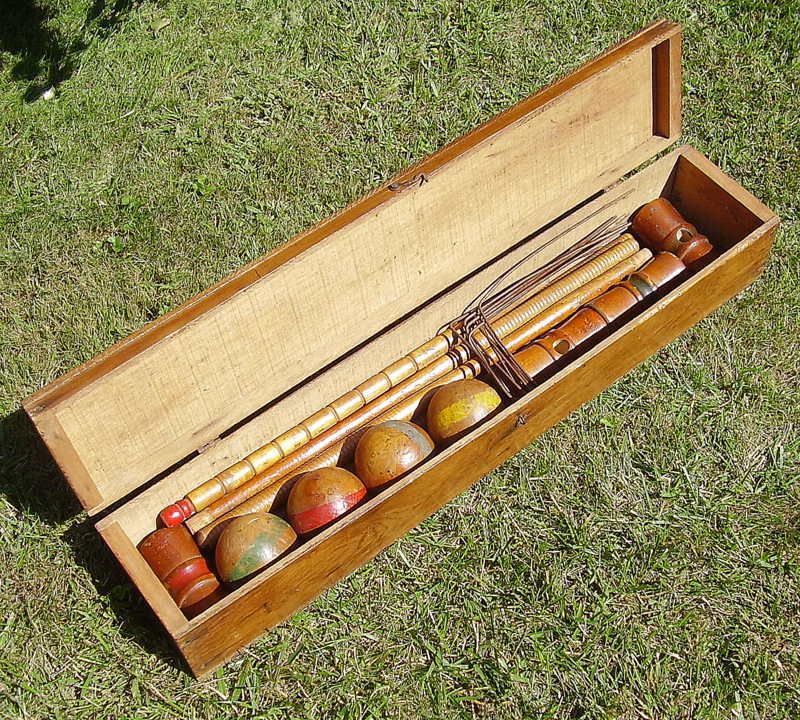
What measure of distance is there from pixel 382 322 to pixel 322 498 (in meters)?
0.90

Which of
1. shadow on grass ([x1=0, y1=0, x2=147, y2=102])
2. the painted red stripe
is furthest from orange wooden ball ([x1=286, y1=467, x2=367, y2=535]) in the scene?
shadow on grass ([x1=0, y1=0, x2=147, y2=102])

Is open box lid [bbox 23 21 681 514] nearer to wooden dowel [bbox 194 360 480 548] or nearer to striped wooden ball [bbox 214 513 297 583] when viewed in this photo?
wooden dowel [bbox 194 360 480 548]

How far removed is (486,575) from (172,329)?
1460mm

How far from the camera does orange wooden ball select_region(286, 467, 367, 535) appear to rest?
11.4 feet

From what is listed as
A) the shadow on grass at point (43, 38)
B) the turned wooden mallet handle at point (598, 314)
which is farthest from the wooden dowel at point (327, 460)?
the shadow on grass at point (43, 38)

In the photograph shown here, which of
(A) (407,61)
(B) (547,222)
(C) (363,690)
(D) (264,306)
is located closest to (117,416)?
(D) (264,306)

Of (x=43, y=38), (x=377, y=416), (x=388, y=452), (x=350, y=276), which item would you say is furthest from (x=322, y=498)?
(x=43, y=38)

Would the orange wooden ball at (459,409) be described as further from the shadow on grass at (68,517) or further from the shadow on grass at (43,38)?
the shadow on grass at (43,38)

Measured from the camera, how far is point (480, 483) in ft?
13.1

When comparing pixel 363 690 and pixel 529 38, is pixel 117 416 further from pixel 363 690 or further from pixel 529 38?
pixel 529 38

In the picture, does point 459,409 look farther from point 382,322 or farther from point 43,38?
point 43,38

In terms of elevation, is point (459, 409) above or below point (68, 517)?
below

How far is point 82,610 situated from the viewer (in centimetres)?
376

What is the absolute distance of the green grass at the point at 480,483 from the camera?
11.6ft
